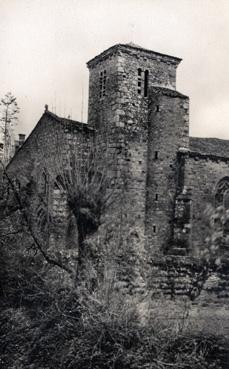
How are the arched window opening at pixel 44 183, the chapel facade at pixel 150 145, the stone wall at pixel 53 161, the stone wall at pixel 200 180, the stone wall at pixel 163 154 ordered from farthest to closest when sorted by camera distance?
1. the arched window opening at pixel 44 183
2. the stone wall at pixel 200 180
3. the stone wall at pixel 163 154
4. the chapel facade at pixel 150 145
5. the stone wall at pixel 53 161

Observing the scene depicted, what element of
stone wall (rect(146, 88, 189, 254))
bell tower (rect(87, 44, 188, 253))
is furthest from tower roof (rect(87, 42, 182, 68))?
stone wall (rect(146, 88, 189, 254))

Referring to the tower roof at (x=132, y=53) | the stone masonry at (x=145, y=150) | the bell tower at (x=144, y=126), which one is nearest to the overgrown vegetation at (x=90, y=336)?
the stone masonry at (x=145, y=150)

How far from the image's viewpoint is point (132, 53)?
2542 cm

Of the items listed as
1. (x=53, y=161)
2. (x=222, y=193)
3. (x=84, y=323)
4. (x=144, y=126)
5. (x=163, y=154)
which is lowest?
(x=84, y=323)

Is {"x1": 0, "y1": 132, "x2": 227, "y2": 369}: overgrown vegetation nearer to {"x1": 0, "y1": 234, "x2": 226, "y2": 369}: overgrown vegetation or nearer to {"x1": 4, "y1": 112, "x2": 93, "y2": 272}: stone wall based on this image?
{"x1": 0, "y1": 234, "x2": 226, "y2": 369}: overgrown vegetation

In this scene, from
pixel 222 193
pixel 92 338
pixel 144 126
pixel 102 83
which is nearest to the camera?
pixel 92 338

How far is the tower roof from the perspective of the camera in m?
25.2

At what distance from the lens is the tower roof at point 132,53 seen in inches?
991

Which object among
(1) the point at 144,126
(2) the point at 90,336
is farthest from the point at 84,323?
(1) the point at 144,126

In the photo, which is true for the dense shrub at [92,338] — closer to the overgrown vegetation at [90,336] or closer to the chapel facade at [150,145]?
the overgrown vegetation at [90,336]

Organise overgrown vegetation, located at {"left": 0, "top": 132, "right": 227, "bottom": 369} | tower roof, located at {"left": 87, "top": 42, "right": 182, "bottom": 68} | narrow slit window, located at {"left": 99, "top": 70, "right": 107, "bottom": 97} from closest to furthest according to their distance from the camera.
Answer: overgrown vegetation, located at {"left": 0, "top": 132, "right": 227, "bottom": 369} → tower roof, located at {"left": 87, "top": 42, "right": 182, "bottom": 68} → narrow slit window, located at {"left": 99, "top": 70, "right": 107, "bottom": 97}

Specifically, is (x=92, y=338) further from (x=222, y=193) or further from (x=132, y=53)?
(x=222, y=193)

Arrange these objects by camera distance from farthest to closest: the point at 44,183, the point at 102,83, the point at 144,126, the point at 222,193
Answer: the point at 222,193 → the point at 44,183 → the point at 102,83 → the point at 144,126

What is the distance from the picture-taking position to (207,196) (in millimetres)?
26859
